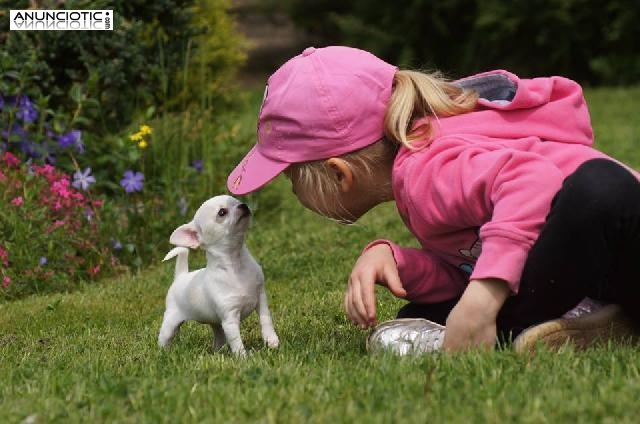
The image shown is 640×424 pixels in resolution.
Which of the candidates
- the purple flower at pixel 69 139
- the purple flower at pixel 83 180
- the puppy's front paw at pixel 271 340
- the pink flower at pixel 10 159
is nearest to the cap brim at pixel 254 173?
the puppy's front paw at pixel 271 340

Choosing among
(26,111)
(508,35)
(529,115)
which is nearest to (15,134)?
(26,111)

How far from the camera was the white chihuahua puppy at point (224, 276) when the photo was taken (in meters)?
3.56

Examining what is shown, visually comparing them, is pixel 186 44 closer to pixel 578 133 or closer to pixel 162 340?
pixel 162 340

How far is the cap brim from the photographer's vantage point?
3.40m

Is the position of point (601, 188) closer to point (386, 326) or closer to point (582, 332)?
point (582, 332)

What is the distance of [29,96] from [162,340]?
308 centimetres

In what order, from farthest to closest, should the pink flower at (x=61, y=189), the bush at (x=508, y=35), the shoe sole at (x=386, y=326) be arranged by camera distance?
the bush at (x=508, y=35) < the pink flower at (x=61, y=189) < the shoe sole at (x=386, y=326)

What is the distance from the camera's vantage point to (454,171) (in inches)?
122

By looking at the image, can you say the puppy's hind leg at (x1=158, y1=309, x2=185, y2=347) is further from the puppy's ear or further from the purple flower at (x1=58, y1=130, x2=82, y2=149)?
the purple flower at (x1=58, y1=130, x2=82, y2=149)

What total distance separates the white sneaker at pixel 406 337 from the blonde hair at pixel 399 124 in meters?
0.41

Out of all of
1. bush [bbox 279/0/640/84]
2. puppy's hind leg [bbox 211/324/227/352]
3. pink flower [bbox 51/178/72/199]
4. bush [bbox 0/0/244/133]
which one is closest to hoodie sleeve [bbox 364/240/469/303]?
puppy's hind leg [bbox 211/324/227/352]

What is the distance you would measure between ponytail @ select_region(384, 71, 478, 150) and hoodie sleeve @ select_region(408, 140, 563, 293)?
155 mm

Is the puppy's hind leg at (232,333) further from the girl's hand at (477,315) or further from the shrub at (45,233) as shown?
the shrub at (45,233)

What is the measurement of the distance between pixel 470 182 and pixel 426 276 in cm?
73
